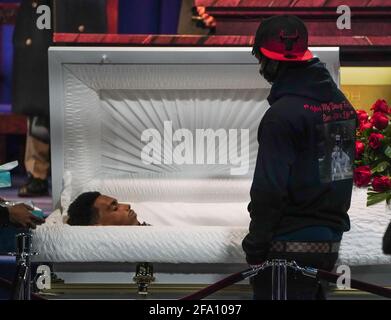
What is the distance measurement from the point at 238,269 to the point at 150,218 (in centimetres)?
85

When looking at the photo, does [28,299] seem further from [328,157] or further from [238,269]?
[328,157]

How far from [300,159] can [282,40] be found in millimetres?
347

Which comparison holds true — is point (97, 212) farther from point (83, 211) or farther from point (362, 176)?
point (362, 176)

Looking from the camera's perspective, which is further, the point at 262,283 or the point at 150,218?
the point at 150,218

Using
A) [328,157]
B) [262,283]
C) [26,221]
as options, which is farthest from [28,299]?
[328,157]

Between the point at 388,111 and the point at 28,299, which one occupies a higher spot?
the point at 388,111

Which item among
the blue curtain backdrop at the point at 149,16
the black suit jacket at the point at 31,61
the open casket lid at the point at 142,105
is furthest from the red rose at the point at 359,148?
the black suit jacket at the point at 31,61

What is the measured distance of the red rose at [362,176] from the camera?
304cm

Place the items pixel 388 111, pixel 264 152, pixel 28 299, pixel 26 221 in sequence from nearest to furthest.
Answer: pixel 264 152 → pixel 28 299 → pixel 26 221 → pixel 388 111

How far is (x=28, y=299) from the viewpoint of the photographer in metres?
2.59

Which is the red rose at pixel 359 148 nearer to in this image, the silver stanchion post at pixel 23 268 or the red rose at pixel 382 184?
the red rose at pixel 382 184

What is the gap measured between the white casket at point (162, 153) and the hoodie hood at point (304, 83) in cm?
59

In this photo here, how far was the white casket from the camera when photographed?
9.49 ft

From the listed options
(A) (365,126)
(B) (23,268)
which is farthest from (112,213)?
(A) (365,126)
